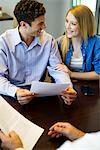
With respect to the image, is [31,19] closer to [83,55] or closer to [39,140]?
[83,55]

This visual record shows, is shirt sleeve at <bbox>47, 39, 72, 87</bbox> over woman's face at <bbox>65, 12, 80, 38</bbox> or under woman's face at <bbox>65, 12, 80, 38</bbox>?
under

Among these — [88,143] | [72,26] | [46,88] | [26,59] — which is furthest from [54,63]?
[88,143]

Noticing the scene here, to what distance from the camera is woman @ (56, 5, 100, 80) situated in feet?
6.43

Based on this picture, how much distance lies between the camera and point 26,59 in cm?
183

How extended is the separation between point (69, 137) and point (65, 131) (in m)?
0.03

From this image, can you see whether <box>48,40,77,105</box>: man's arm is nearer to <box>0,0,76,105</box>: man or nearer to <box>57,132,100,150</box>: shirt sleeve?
<box>0,0,76,105</box>: man

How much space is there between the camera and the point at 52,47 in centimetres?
190

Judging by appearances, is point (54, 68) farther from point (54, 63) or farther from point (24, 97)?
→ point (24, 97)

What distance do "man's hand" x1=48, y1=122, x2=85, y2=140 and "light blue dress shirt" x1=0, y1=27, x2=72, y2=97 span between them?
1.63 ft

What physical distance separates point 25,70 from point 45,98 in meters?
0.35

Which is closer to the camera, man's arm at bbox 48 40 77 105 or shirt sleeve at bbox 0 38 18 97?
shirt sleeve at bbox 0 38 18 97

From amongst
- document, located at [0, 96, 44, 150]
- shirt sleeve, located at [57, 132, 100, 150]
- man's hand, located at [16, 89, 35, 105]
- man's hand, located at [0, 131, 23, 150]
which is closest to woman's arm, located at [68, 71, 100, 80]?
man's hand, located at [16, 89, 35, 105]

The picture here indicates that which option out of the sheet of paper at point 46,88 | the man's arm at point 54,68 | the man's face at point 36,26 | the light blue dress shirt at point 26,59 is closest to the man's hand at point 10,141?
the sheet of paper at point 46,88

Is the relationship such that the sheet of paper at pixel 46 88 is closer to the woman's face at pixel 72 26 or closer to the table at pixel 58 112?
the table at pixel 58 112
